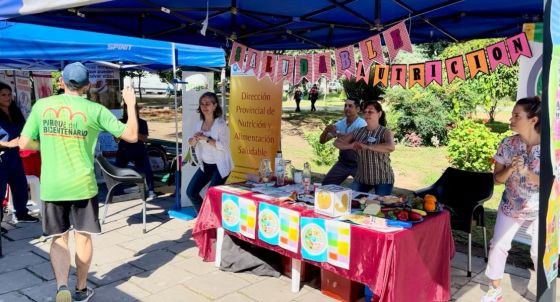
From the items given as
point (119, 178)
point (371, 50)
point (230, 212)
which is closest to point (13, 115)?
point (119, 178)

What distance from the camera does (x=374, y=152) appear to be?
4.48 metres

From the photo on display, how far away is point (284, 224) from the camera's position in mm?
3418

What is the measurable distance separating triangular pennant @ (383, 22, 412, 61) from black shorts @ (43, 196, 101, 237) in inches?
104

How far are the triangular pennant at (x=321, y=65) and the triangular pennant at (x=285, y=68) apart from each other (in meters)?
0.30

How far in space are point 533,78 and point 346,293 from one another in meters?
2.77

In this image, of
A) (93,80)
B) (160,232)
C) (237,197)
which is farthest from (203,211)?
(93,80)

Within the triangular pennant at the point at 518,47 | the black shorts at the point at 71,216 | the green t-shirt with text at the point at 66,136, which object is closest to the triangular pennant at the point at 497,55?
the triangular pennant at the point at 518,47

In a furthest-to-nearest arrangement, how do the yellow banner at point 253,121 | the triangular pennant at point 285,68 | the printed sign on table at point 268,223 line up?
the yellow banner at point 253,121
the triangular pennant at point 285,68
the printed sign on table at point 268,223

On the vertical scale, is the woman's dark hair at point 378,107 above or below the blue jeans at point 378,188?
above

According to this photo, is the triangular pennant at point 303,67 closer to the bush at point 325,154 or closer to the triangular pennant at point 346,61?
the triangular pennant at point 346,61

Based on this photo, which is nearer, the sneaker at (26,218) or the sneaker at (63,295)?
the sneaker at (63,295)

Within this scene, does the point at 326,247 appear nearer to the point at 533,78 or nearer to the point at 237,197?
the point at 237,197

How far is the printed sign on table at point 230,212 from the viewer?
3797mm

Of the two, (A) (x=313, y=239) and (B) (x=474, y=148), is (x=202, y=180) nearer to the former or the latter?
(A) (x=313, y=239)
